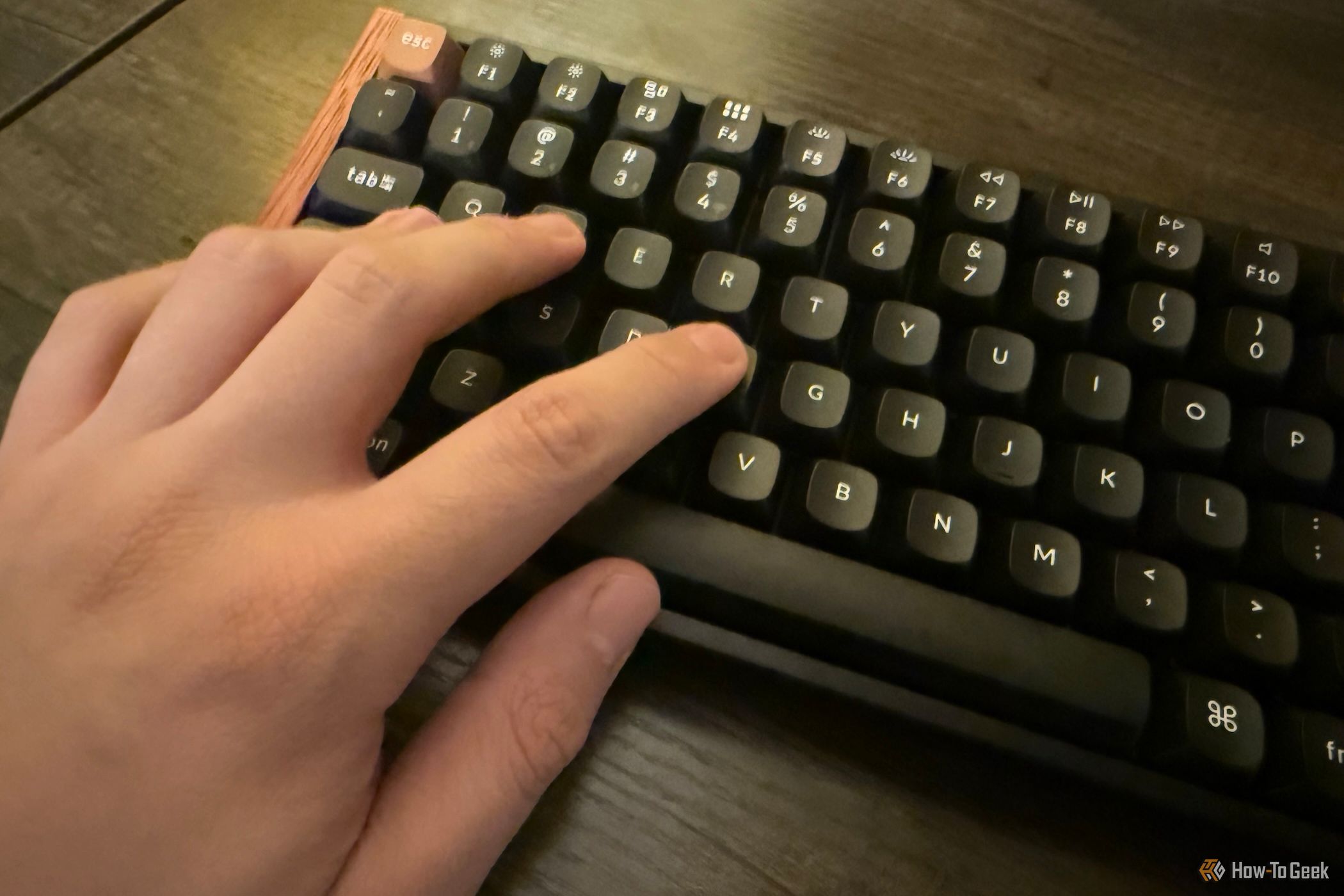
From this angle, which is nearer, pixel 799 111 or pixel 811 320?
pixel 811 320

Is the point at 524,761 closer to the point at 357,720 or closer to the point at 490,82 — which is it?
the point at 357,720

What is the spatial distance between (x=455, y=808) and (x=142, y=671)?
0.13 meters

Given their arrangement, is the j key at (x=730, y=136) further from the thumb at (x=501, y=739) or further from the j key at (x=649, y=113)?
the thumb at (x=501, y=739)

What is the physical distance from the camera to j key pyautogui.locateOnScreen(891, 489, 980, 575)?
1.24 ft

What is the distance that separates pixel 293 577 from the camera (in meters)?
0.33

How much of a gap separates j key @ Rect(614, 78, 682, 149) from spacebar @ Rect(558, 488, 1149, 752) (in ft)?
0.63

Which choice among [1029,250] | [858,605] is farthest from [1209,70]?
[858,605]

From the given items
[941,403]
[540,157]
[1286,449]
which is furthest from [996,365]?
[540,157]

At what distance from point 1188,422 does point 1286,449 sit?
4 centimetres

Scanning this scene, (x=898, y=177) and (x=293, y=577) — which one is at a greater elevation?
(x=898, y=177)

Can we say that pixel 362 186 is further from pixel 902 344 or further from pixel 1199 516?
pixel 1199 516

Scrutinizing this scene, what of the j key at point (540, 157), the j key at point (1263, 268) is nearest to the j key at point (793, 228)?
the j key at point (540, 157)

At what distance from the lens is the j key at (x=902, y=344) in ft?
1.34

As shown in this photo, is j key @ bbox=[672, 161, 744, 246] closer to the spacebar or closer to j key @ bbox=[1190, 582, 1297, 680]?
the spacebar
